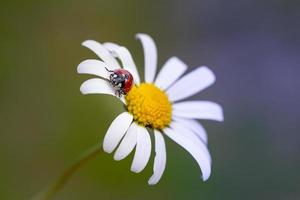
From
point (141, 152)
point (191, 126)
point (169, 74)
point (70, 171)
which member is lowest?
point (70, 171)

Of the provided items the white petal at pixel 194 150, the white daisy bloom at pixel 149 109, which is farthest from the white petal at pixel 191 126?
the white petal at pixel 194 150

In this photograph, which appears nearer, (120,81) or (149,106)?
(120,81)

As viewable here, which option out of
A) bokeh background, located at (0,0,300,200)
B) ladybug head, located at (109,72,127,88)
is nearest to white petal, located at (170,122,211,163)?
ladybug head, located at (109,72,127,88)

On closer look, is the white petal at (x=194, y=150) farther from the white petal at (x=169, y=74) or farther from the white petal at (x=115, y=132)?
the white petal at (x=169, y=74)

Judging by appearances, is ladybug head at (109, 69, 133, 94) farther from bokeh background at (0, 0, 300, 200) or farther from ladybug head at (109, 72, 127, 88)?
bokeh background at (0, 0, 300, 200)

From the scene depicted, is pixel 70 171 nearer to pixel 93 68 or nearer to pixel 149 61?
pixel 93 68

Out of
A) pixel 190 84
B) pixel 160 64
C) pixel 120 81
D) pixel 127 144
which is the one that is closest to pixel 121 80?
pixel 120 81
